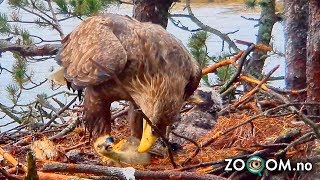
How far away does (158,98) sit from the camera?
3393 mm

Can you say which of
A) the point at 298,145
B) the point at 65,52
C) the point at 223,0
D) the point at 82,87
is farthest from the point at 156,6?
the point at 223,0

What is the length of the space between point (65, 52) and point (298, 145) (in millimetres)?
1537

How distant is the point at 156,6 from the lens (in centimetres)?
471

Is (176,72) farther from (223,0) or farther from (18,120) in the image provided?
A: (223,0)

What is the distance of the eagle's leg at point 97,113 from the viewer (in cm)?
366

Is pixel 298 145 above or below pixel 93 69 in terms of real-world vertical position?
below

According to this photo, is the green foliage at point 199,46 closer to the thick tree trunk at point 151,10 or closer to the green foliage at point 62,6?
the green foliage at point 62,6

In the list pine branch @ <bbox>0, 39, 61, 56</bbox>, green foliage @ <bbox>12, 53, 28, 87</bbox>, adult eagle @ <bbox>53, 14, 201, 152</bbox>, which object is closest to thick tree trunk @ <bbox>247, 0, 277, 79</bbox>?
pine branch @ <bbox>0, 39, 61, 56</bbox>

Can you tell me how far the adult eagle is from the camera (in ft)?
11.1

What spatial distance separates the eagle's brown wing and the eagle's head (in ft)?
0.47

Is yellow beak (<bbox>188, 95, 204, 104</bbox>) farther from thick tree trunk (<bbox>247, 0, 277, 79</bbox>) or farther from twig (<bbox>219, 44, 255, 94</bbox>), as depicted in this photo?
thick tree trunk (<bbox>247, 0, 277, 79</bbox>)

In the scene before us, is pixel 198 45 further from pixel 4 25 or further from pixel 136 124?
pixel 136 124

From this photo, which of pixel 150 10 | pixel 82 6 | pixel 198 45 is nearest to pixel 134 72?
pixel 150 10

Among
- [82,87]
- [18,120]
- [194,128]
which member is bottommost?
[18,120]
